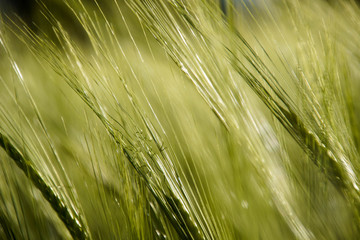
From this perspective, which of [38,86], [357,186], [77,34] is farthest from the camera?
[77,34]

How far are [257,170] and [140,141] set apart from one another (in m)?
0.12

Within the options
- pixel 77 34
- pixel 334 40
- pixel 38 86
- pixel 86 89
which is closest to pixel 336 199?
pixel 334 40

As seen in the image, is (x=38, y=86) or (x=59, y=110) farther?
(x=38, y=86)

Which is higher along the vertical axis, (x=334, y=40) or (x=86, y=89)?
(x=86, y=89)

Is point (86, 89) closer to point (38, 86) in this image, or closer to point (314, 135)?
point (314, 135)

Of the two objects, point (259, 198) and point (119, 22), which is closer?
point (259, 198)

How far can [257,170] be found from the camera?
372mm

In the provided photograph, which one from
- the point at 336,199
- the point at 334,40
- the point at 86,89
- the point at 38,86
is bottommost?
the point at 336,199

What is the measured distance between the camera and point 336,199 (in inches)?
16.7

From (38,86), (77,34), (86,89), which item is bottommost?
(86,89)

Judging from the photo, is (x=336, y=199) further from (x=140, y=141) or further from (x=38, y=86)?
(x=38, y=86)

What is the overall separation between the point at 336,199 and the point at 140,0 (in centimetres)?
31

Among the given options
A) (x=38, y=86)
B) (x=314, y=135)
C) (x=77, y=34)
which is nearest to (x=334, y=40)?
(x=314, y=135)

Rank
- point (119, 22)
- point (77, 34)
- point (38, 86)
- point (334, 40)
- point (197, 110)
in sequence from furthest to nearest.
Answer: point (77, 34) → point (119, 22) → point (38, 86) → point (197, 110) → point (334, 40)
